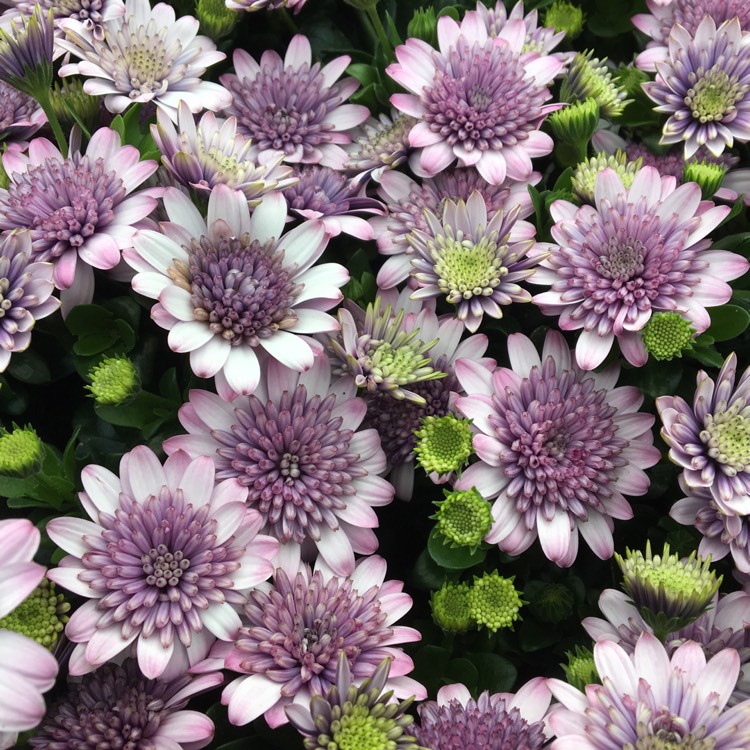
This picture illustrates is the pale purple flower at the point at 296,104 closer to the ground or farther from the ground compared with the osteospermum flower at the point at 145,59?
closer to the ground

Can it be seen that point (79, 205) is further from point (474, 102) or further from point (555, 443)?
point (555, 443)

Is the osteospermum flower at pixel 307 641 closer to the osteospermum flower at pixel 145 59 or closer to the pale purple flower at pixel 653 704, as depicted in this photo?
the pale purple flower at pixel 653 704

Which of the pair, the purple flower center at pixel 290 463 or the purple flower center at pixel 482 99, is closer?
the purple flower center at pixel 290 463

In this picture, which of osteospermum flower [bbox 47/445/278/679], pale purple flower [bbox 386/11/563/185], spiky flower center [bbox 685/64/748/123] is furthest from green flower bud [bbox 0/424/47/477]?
spiky flower center [bbox 685/64/748/123]

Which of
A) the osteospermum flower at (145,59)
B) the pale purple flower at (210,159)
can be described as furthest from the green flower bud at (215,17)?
the pale purple flower at (210,159)

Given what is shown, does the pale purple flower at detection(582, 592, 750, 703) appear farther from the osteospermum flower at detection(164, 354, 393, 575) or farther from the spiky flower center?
the spiky flower center

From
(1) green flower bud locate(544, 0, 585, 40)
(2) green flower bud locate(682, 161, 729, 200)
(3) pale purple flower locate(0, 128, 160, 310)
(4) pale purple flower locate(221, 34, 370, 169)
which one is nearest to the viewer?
(3) pale purple flower locate(0, 128, 160, 310)

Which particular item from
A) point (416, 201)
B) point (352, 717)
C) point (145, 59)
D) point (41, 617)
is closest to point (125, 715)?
point (41, 617)
